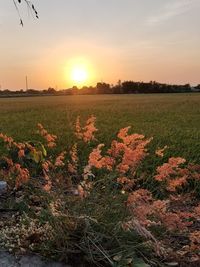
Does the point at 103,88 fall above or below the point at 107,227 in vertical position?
below

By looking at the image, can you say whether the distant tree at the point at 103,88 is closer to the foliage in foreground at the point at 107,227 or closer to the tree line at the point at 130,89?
the tree line at the point at 130,89

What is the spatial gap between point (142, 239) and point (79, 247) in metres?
0.47

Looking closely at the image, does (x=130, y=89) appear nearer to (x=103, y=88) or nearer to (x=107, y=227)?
(x=103, y=88)

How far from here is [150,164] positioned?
7359mm

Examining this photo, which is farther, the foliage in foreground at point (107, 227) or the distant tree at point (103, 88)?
the distant tree at point (103, 88)

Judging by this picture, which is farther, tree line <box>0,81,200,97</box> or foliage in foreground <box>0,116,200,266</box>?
tree line <box>0,81,200,97</box>

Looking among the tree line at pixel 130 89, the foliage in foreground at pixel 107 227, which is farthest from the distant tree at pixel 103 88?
the foliage in foreground at pixel 107 227

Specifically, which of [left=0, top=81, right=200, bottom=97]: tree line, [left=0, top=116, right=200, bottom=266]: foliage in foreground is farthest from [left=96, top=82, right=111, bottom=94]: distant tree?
[left=0, top=116, right=200, bottom=266]: foliage in foreground

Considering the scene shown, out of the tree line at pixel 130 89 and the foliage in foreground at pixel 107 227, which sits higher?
the foliage in foreground at pixel 107 227

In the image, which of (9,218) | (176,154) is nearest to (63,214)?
(9,218)

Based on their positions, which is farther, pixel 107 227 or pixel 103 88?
pixel 103 88

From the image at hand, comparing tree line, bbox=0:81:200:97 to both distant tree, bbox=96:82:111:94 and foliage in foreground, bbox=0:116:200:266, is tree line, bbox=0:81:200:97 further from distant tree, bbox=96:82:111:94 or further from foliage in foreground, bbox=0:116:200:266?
foliage in foreground, bbox=0:116:200:266

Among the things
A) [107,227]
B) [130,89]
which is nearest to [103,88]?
[130,89]

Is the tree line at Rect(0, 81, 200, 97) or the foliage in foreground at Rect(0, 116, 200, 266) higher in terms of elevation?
the foliage in foreground at Rect(0, 116, 200, 266)
